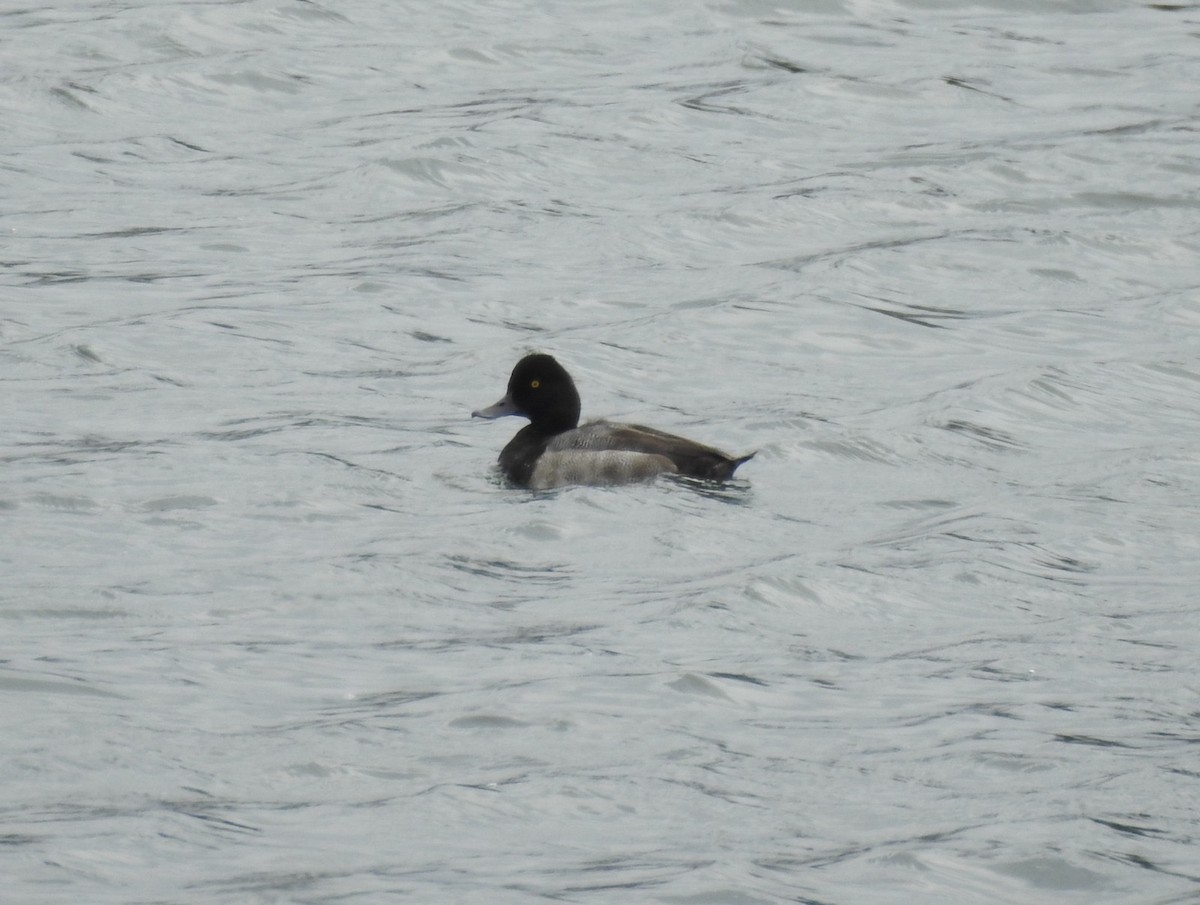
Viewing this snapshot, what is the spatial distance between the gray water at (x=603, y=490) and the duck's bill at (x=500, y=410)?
0.26 metres

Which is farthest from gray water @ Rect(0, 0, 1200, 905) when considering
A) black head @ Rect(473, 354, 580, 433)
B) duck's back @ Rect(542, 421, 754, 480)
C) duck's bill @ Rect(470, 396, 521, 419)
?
black head @ Rect(473, 354, 580, 433)

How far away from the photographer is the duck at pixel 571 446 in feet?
35.8

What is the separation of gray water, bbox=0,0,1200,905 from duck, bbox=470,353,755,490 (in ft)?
0.42

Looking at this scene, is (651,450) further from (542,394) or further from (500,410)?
(500,410)

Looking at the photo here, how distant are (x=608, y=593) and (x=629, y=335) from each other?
456cm

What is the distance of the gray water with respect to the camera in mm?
7141

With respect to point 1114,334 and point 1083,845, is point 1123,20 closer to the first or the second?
point 1114,334

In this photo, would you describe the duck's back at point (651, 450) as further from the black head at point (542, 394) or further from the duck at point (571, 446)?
the black head at point (542, 394)

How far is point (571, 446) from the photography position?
37.5ft

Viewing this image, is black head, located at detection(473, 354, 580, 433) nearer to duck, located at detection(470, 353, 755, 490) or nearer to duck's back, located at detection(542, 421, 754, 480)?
duck, located at detection(470, 353, 755, 490)

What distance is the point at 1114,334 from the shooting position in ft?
45.9

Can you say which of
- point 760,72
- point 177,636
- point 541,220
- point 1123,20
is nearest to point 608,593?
point 177,636

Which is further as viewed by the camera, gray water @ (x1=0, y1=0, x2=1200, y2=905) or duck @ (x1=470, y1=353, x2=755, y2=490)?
duck @ (x1=470, y1=353, x2=755, y2=490)

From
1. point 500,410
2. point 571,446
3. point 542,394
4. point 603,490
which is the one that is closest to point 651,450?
point 603,490
